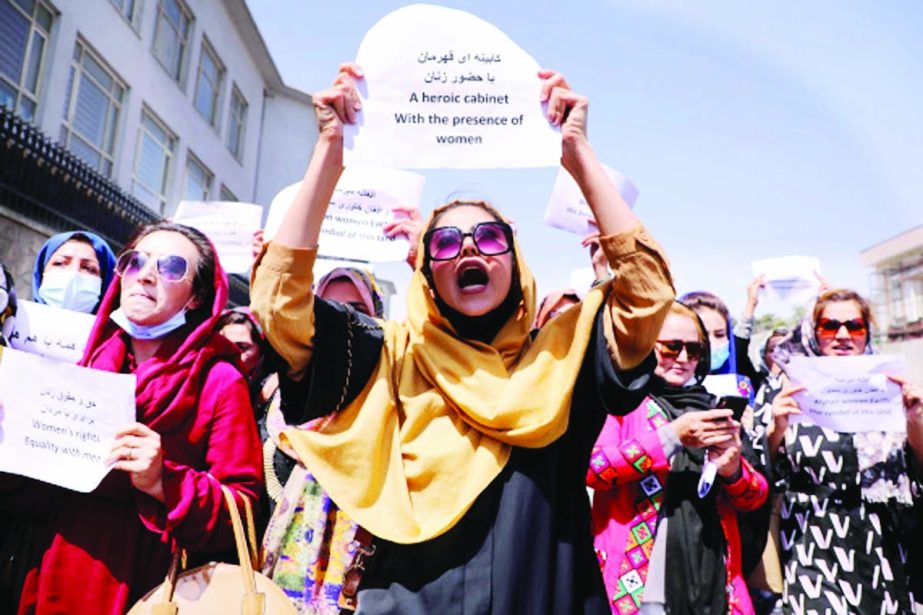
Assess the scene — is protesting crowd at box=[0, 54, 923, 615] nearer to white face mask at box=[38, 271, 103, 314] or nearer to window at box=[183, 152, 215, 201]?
white face mask at box=[38, 271, 103, 314]

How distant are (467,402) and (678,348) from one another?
154cm

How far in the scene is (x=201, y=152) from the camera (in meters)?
17.5

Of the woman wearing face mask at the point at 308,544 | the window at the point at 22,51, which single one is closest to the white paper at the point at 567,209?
the woman wearing face mask at the point at 308,544

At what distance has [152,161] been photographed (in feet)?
50.4

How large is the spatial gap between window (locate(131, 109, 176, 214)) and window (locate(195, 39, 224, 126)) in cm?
188

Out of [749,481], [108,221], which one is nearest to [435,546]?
[749,481]

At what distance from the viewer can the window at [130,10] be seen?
528 inches

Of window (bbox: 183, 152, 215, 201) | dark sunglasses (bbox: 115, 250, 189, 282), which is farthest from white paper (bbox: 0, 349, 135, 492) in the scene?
window (bbox: 183, 152, 215, 201)

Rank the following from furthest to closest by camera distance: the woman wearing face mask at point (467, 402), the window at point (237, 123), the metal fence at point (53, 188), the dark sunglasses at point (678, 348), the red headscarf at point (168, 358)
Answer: the window at point (237, 123)
the metal fence at point (53, 188)
the dark sunglasses at point (678, 348)
the red headscarf at point (168, 358)
the woman wearing face mask at point (467, 402)

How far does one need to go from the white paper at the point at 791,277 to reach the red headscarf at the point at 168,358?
12.1 feet

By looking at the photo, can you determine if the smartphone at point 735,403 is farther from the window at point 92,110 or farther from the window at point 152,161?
the window at point 152,161

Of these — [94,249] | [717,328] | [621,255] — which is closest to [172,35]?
[94,249]

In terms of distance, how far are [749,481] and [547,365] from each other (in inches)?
54.4

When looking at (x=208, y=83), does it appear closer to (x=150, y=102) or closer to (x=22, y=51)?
(x=150, y=102)
